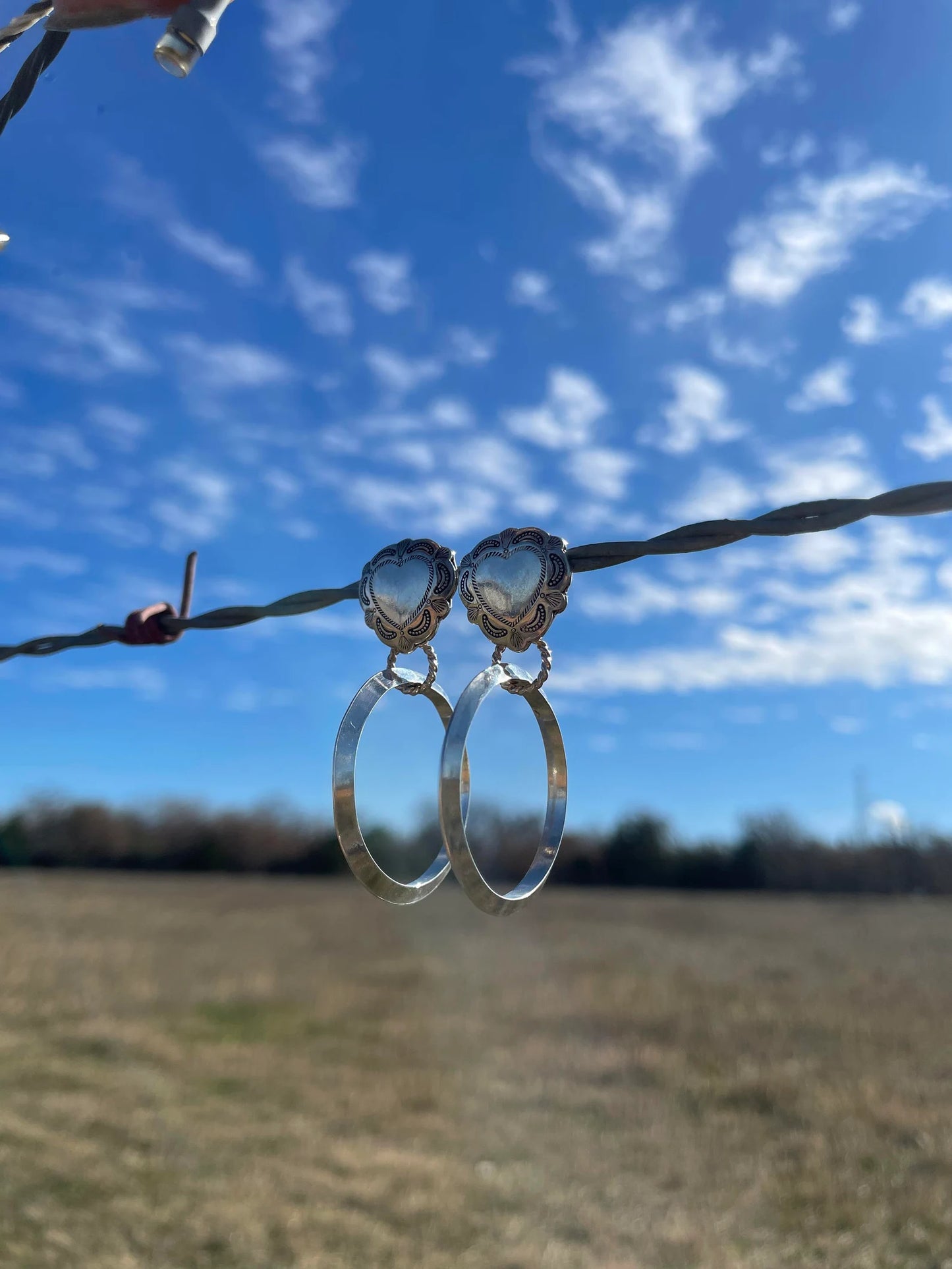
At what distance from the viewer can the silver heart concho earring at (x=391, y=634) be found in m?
1.66

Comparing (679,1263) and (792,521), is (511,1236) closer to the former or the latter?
(679,1263)

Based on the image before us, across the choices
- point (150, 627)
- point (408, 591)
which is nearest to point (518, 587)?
point (408, 591)

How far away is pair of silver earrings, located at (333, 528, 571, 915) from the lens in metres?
1.52

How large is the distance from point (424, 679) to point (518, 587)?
0.33 metres

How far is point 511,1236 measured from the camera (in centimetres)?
855

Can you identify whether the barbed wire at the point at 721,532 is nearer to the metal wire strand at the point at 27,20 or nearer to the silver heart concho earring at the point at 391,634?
the silver heart concho earring at the point at 391,634

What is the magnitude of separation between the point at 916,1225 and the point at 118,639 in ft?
27.4

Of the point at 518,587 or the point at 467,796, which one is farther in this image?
the point at 467,796

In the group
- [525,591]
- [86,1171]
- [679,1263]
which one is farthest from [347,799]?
[86,1171]

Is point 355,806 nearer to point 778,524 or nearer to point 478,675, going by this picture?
point 478,675

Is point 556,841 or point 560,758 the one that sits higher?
point 560,758

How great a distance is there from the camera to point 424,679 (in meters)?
1.81

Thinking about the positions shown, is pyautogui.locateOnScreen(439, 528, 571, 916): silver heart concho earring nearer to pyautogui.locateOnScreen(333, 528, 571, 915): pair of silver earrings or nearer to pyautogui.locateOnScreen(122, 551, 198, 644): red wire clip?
pyautogui.locateOnScreen(333, 528, 571, 915): pair of silver earrings

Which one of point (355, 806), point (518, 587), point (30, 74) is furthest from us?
point (30, 74)
